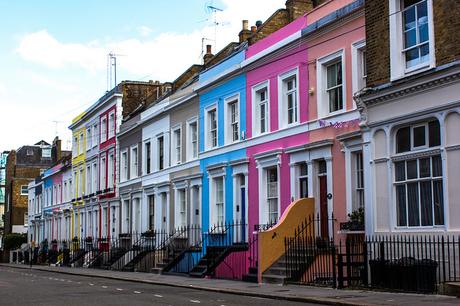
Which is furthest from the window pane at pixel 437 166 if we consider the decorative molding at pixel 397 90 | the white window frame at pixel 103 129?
the white window frame at pixel 103 129

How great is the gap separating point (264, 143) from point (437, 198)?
9601mm

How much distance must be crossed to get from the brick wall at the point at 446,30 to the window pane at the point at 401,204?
3.30 metres

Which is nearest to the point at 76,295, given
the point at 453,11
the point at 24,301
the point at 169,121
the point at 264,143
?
the point at 24,301

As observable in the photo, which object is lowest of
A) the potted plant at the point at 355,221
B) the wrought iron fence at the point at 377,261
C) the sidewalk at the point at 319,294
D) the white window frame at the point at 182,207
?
the sidewalk at the point at 319,294

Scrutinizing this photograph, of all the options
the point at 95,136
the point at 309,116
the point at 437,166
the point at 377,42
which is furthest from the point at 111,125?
the point at 437,166

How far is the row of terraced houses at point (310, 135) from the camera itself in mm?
16281

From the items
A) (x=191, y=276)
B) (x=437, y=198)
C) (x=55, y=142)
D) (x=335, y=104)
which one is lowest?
(x=191, y=276)

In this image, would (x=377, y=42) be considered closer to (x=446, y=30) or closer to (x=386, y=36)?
(x=386, y=36)

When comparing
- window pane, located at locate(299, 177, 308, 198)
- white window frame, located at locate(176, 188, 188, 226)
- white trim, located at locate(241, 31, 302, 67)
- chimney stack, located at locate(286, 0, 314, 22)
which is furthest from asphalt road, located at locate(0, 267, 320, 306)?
chimney stack, located at locate(286, 0, 314, 22)

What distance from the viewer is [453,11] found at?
51.0 feet

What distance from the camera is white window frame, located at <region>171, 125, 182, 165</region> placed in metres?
32.8

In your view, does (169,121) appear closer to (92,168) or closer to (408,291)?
(92,168)

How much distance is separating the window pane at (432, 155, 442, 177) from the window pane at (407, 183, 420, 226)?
730 millimetres

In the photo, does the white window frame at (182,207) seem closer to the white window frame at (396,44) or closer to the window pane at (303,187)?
the window pane at (303,187)
